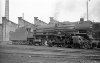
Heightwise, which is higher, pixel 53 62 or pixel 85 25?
pixel 85 25

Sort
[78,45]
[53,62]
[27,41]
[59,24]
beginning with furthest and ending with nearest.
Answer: [27,41] → [59,24] → [78,45] → [53,62]

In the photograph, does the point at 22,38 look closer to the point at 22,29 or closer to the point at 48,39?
the point at 22,29

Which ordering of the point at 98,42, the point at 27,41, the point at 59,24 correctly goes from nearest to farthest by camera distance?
the point at 98,42 → the point at 59,24 → the point at 27,41

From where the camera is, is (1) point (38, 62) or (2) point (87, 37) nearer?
(1) point (38, 62)

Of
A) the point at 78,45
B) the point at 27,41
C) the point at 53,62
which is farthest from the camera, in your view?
the point at 27,41

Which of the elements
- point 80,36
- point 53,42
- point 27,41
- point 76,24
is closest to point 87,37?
point 80,36

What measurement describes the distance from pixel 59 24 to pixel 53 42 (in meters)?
2.83

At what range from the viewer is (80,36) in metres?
23.7

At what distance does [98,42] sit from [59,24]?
300 inches

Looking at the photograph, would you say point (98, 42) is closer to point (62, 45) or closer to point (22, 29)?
point (62, 45)

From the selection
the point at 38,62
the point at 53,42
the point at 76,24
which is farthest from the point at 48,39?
the point at 38,62

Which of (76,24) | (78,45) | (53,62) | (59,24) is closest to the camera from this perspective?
(53,62)

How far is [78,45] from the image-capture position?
931 inches

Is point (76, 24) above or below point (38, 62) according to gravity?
above
